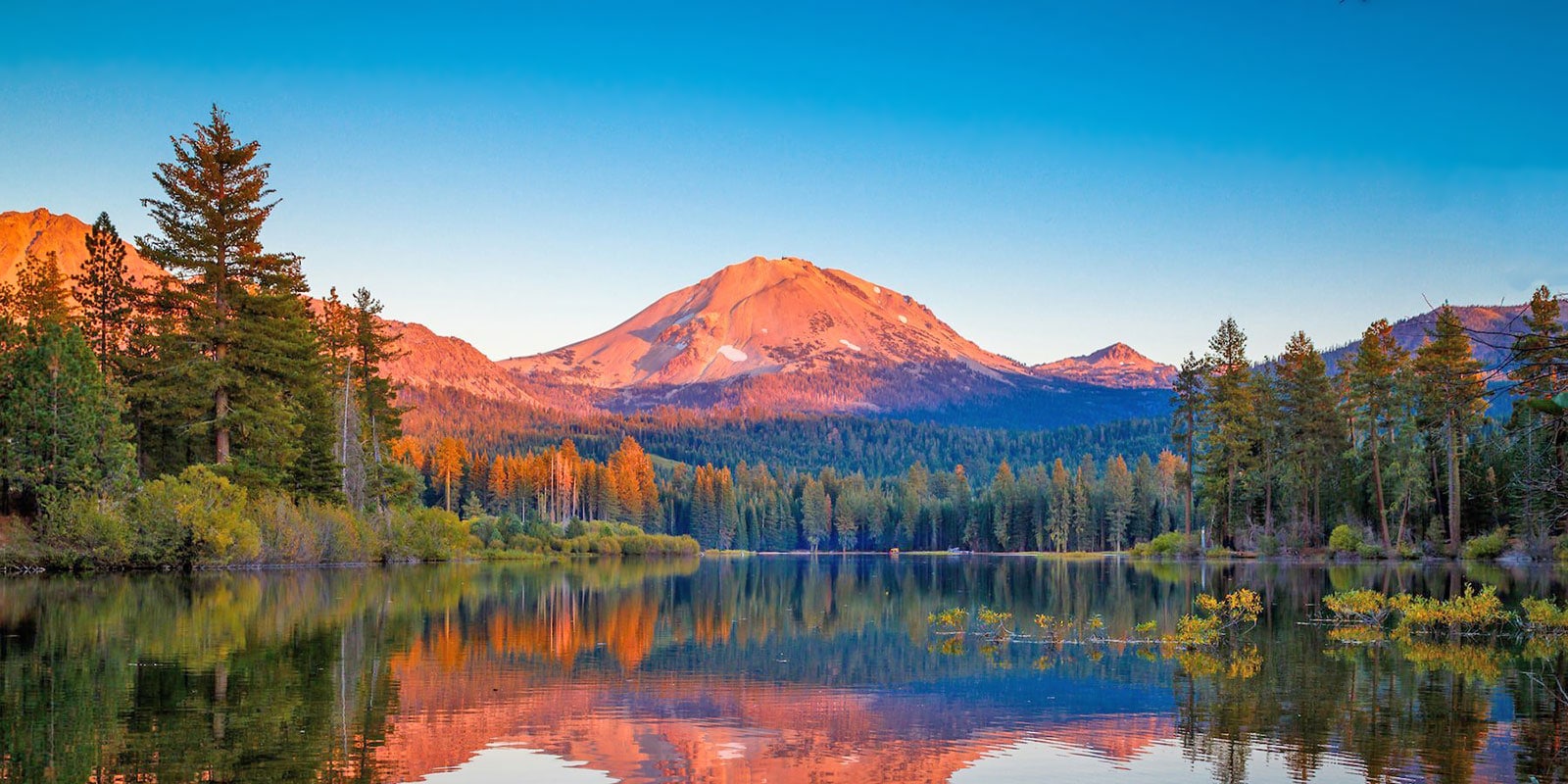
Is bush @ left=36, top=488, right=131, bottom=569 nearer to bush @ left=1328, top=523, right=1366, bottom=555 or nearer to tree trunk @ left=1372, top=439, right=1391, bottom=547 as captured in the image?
bush @ left=1328, top=523, right=1366, bottom=555

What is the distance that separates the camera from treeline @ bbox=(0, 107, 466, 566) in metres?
46.6

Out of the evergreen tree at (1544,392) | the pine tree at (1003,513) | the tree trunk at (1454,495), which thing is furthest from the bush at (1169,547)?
the evergreen tree at (1544,392)

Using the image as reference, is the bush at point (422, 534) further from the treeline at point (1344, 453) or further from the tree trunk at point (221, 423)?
the treeline at point (1344, 453)

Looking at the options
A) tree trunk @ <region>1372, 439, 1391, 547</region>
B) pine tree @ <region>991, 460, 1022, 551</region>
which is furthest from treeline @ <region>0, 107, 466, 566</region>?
pine tree @ <region>991, 460, 1022, 551</region>

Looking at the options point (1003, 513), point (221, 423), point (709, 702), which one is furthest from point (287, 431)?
point (1003, 513)

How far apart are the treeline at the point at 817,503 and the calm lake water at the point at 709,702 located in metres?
75.4

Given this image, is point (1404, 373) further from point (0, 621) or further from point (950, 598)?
point (0, 621)

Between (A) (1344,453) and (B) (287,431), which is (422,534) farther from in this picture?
(A) (1344,453)

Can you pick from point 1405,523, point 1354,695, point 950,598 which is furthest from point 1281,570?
point 1354,695

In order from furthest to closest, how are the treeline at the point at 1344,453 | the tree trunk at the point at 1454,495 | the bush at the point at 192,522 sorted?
the treeline at the point at 1344,453 < the tree trunk at the point at 1454,495 < the bush at the point at 192,522

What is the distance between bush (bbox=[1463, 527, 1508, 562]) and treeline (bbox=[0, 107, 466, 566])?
55.8 metres

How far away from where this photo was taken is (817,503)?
181m

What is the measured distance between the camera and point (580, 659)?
78.5 ft

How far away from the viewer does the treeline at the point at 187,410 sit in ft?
→ 153
